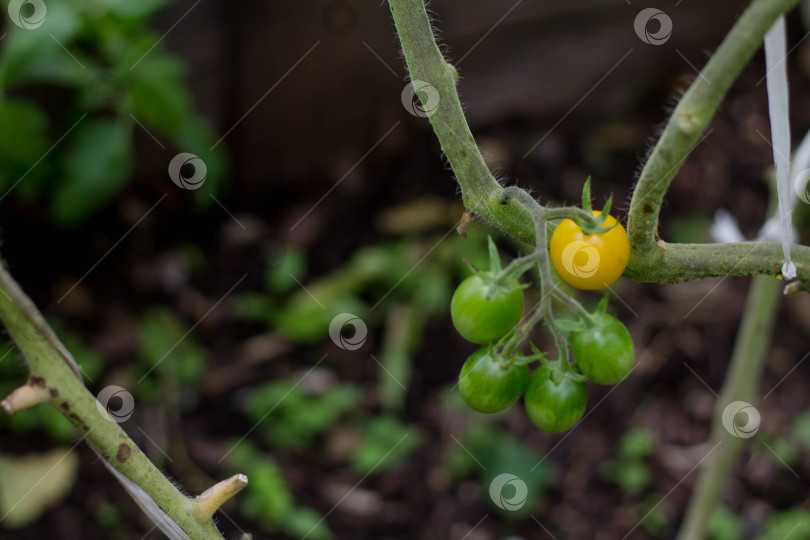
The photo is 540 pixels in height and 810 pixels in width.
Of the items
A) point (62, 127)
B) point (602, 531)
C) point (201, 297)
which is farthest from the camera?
point (201, 297)

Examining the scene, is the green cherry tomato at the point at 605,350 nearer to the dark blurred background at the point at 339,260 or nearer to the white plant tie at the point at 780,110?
the white plant tie at the point at 780,110

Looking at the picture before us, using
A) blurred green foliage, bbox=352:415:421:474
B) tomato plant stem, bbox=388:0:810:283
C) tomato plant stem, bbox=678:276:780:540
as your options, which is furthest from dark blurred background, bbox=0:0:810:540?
tomato plant stem, bbox=388:0:810:283

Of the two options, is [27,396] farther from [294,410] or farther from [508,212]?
[294,410]

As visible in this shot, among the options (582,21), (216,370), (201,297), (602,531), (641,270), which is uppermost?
(582,21)

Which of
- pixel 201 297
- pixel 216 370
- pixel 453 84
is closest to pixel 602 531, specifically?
pixel 216 370

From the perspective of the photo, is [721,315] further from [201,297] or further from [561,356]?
[561,356]

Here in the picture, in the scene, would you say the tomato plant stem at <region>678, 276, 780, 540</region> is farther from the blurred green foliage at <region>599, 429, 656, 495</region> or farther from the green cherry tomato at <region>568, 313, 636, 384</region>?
the green cherry tomato at <region>568, 313, 636, 384</region>

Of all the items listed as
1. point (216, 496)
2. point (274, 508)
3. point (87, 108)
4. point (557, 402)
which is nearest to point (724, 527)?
point (274, 508)

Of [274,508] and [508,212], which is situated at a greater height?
[508,212]
